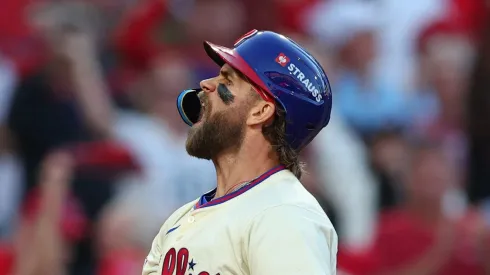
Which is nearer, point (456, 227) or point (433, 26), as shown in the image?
point (456, 227)

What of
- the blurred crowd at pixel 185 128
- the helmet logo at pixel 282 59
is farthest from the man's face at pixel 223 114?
the blurred crowd at pixel 185 128

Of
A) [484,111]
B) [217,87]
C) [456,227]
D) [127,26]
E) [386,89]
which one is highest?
[127,26]

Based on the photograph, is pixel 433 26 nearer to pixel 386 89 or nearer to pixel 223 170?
pixel 386 89

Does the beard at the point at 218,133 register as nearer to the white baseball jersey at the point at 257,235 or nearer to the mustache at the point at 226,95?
the mustache at the point at 226,95

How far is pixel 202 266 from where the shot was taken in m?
2.35

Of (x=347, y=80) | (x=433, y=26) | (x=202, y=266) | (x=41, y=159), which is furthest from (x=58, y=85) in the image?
(x=202, y=266)

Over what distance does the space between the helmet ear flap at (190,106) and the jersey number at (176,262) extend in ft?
1.42

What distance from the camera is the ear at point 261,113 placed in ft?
8.20

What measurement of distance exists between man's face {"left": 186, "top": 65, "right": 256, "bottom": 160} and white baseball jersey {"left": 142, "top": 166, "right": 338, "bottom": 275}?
16 cm

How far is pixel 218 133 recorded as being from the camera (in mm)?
2580

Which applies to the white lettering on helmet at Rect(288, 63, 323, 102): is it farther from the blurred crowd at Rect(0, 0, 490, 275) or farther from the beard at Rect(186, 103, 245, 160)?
the blurred crowd at Rect(0, 0, 490, 275)

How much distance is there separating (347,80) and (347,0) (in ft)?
1.94

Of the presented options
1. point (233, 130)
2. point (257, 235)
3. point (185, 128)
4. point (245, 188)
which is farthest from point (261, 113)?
point (185, 128)

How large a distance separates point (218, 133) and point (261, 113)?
146mm
